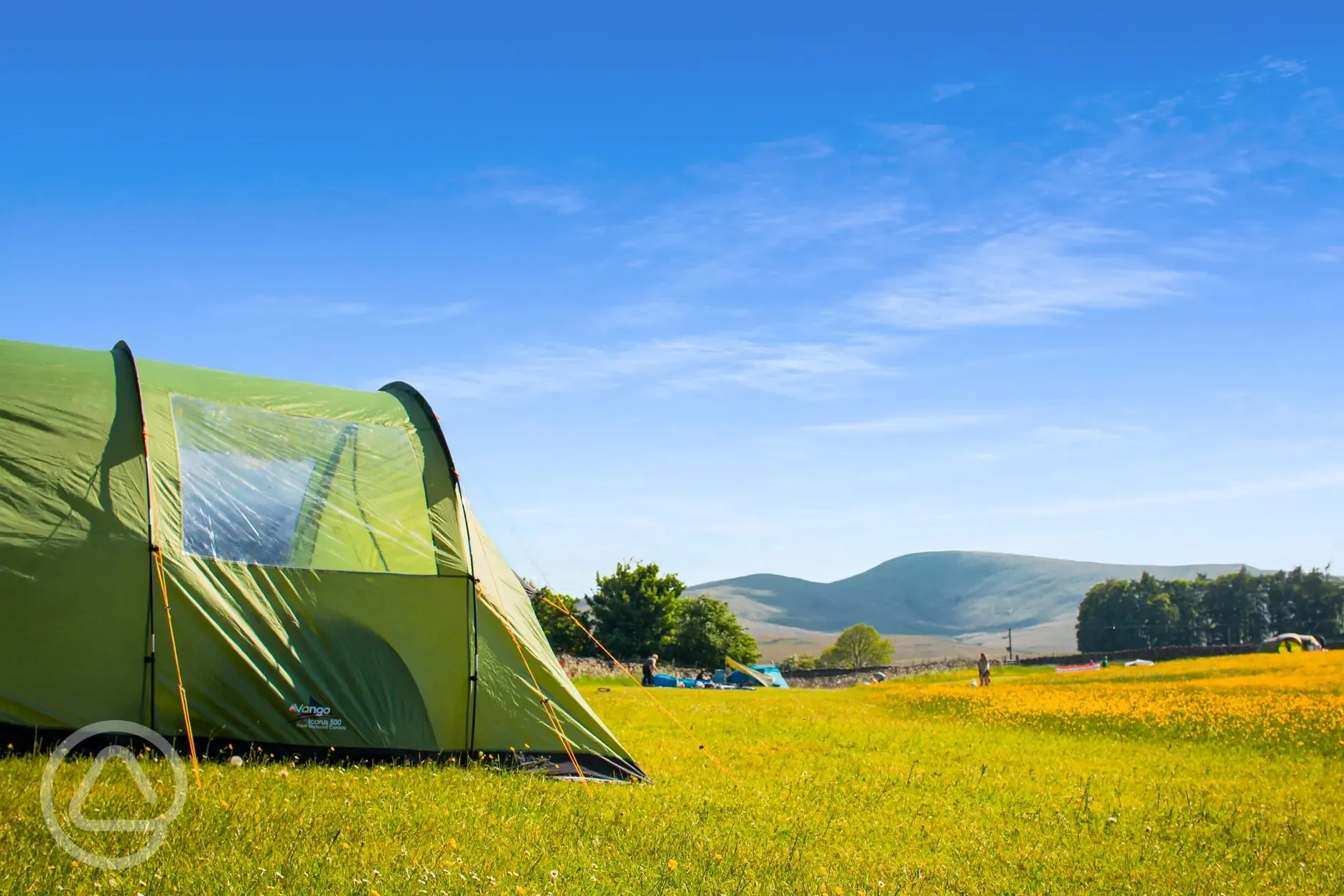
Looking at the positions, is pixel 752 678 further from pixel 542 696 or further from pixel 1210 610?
pixel 1210 610

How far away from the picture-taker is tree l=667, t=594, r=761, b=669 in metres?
81.2

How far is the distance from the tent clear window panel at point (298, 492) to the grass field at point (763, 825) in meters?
2.48

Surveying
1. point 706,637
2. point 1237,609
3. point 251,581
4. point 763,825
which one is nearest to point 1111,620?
point 1237,609

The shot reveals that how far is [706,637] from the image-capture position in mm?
81688

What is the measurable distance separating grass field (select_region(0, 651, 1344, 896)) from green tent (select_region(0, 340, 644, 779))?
0.95m

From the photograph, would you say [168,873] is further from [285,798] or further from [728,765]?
[728,765]

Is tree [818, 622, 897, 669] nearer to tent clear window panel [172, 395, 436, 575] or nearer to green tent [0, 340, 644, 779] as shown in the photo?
green tent [0, 340, 644, 779]

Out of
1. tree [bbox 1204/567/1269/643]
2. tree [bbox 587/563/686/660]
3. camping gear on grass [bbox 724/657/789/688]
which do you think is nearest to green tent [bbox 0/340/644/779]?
camping gear on grass [bbox 724/657/789/688]

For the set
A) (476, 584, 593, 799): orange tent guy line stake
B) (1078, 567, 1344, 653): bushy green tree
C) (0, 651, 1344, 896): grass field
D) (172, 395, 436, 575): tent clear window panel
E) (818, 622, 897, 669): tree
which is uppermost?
(172, 395, 436, 575): tent clear window panel

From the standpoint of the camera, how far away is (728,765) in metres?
13.9

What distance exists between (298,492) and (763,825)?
640cm

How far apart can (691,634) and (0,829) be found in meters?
76.2

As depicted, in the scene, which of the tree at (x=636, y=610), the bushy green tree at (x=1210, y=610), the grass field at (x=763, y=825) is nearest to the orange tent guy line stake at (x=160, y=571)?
the grass field at (x=763, y=825)

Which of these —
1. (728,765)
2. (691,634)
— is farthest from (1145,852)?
(691,634)
